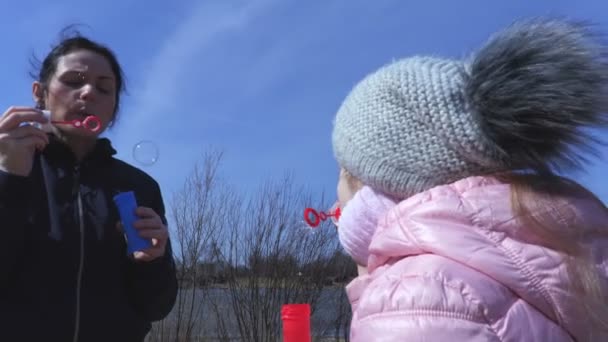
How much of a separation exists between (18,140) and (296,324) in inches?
56.0

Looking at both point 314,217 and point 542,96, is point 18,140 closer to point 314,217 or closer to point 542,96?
point 314,217

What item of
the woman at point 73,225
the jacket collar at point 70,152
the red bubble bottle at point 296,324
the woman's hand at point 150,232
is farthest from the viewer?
the red bubble bottle at point 296,324

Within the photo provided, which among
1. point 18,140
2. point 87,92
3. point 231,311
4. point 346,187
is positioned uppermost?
point 87,92

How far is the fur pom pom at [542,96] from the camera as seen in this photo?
114 centimetres

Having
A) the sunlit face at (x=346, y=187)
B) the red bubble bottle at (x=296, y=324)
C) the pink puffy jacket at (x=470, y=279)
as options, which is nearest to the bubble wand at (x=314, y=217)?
the sunlit face at (x=346, y=187)

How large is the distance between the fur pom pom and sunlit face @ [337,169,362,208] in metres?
0.29

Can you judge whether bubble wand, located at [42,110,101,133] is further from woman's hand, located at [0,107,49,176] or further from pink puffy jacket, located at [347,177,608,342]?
pink puffy jacket, located at [347,177,608,342]

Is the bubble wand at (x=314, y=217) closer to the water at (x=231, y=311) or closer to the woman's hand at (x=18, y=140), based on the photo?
the woman's hand at (x=18, y=140)

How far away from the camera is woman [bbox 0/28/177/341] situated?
1.80 m

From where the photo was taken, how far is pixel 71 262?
1.86m

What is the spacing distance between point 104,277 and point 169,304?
0.82 ft

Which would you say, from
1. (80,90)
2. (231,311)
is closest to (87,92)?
(80,90)

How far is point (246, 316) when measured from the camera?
8.37 metres

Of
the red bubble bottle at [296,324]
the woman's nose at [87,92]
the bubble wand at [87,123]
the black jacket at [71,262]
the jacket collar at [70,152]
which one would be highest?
the woman's nose at [87,92]
